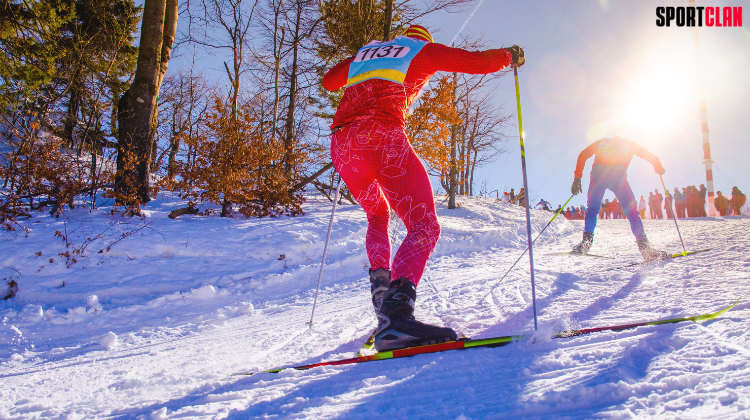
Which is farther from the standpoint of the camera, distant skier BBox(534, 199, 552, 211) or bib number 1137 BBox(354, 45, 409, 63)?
distant skier BBox(534, 199, 552, 211)

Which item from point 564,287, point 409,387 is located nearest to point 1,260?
point 409,387

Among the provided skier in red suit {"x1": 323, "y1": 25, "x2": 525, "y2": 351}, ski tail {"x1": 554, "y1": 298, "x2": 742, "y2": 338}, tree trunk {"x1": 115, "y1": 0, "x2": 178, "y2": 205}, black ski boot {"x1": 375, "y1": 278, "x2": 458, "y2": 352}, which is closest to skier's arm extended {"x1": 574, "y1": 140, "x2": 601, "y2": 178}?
ski tail {"x1": 554, "y1": 298, "x2": 742, "y2": 338}

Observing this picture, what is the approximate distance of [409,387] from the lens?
115 centimetres

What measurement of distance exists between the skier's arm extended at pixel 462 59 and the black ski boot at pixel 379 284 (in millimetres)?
1164

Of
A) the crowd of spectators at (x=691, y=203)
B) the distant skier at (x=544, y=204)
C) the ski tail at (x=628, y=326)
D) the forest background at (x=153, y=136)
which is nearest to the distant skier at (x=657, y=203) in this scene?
the crowd of spectators at (x=691, y=203)

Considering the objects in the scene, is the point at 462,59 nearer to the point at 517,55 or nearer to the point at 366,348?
the point at 517,55

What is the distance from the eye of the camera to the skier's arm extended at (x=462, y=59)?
5.42ft

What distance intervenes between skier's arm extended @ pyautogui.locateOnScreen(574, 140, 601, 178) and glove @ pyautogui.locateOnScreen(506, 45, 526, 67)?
3.63 metres

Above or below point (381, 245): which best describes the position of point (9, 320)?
below

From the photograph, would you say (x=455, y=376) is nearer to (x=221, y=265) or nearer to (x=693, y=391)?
(x=693, y=391)

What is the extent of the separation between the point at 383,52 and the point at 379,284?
50.1 inches

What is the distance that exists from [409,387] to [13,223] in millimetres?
5330

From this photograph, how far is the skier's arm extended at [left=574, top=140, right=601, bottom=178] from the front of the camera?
15.6 feet

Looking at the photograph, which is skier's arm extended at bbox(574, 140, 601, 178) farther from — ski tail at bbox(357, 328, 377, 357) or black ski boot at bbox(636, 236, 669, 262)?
ski tail at bbox(357, 328, 377, 357)
